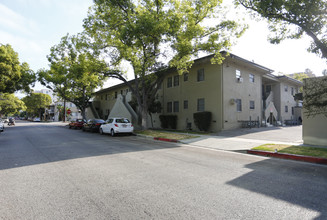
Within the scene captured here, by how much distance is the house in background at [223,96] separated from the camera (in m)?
18.2

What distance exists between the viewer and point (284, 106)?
92.3 ft

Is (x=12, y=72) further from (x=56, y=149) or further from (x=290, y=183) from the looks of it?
(x=290, y=183)

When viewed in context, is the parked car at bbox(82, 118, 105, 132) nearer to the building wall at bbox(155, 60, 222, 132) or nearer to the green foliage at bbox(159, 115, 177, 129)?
the green foliage at bbox(159, 115, 177, 129)

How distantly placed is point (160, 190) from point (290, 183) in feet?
10.3

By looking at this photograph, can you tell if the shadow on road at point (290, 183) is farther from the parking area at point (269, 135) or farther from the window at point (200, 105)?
the window at point (200, 105)

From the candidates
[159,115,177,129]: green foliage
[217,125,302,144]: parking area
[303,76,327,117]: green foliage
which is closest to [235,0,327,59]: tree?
[303,76,327,117]: green foliage

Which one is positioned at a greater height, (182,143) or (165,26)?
(165,26)

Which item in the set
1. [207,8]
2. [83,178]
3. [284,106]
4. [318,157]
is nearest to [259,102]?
[284,106]

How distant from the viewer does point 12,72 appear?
18.2m

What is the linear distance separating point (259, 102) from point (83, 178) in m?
22.4

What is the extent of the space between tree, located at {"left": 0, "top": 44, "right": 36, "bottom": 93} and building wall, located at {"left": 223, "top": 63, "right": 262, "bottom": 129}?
20163 mm

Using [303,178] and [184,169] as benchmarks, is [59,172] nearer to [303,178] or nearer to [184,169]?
[184,169]

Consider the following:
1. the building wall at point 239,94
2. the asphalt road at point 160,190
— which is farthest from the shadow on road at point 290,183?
the building wall at point 239,94

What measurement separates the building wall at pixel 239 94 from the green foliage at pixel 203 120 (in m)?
1.57
